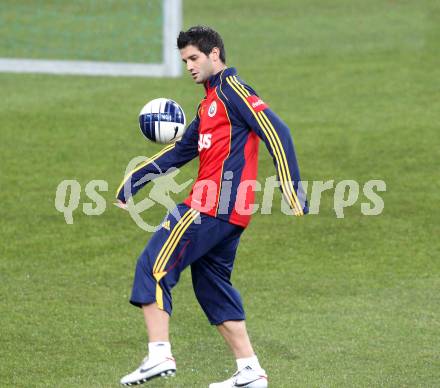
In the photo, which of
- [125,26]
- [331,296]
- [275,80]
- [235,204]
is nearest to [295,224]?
[331,296]

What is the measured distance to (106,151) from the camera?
48.5 ft

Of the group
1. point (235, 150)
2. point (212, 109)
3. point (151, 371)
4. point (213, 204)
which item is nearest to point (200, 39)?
point (212, 109)

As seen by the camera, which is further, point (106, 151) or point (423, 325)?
point (106, 151)

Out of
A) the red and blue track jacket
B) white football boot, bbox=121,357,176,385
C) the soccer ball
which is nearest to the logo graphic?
the red and blue track jacket

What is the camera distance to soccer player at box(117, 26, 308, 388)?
707cm

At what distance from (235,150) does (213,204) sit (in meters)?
0.37

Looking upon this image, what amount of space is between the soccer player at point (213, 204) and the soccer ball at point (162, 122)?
293mm

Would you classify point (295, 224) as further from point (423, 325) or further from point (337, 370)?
point (337, 370)

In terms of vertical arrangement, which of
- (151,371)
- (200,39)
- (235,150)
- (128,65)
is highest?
(128,65)

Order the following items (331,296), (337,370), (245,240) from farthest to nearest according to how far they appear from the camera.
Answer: (245,240)
(331,296)
(337,370)

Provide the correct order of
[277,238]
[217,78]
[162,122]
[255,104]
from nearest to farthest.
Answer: [255,104]
[217,78]
[162,122]
[277,238]

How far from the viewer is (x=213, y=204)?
725 centimetres

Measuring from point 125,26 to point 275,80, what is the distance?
4491 millimetres

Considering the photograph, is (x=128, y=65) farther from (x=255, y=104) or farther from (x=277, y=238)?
(x=255, y=104)
